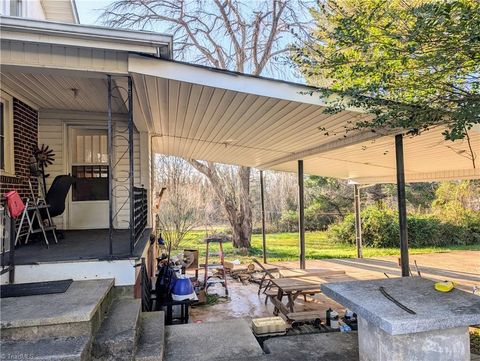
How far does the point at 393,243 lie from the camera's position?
16172 millimetres

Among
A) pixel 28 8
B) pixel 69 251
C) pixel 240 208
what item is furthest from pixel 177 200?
pixel 69 251

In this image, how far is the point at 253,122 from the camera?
17.9 feet

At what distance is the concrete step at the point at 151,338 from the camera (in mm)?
2513

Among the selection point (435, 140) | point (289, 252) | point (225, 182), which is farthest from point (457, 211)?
point (435, 140)

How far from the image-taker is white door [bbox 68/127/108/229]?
657cm

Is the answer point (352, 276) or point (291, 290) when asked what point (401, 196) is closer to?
point (291, 290)

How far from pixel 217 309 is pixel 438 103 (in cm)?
490

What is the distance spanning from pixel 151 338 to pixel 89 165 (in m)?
4.72

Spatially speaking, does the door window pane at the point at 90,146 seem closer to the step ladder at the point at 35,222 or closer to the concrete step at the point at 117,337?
the step ladder at the point at 35,222

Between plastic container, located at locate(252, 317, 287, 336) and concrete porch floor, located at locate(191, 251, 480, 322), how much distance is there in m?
2.44

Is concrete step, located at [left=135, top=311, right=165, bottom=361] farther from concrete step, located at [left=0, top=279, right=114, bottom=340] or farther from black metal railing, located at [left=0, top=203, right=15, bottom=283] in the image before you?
black metal railing, located at [left=0, top=203, right=15, bottom=283]

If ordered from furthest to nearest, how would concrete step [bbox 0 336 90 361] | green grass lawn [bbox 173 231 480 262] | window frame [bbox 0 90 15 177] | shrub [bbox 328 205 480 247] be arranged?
1. shrub [bbox 328 205 480 247]
2. green grass lawn [bbox 173 231 480 262]
3. window frame [bbox 0 90 15 177]
4. concrete step [bbox 0 336 90 361]

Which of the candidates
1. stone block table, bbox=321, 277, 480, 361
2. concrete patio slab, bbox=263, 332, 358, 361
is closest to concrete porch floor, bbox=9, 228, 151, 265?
concrete patio slab, bbox=263, 332, 358, 361

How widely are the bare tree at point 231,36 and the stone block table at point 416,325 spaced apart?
494 inches
